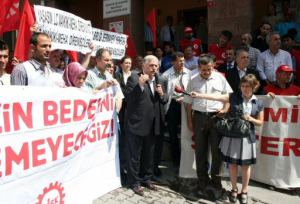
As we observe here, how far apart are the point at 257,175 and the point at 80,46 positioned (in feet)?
9.93

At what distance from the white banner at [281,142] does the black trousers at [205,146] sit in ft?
2.68

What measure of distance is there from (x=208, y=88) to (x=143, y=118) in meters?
0.92

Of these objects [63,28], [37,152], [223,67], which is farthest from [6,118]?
[223,67]

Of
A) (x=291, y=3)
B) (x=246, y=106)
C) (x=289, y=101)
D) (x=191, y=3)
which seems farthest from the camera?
(x=191, y=3)

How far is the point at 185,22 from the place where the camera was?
42.9 feet

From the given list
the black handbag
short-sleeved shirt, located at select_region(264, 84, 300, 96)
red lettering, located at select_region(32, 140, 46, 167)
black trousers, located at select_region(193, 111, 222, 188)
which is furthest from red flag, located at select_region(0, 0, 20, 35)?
short-sleeved shirt, located at select_region(264, 84, 300, 96)

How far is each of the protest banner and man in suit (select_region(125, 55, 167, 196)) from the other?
1.58ft

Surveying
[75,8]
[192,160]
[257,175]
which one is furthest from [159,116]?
[75,8]

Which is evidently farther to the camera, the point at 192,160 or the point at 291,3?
the point at 291,3

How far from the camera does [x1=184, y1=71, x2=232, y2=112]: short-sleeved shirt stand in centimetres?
513

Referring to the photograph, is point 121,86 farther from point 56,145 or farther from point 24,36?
point 56,145

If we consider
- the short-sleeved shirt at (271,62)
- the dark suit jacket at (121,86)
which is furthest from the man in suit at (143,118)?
the short-sleeved shirt at (271,62)

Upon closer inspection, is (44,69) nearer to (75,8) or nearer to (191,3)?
(191,3)

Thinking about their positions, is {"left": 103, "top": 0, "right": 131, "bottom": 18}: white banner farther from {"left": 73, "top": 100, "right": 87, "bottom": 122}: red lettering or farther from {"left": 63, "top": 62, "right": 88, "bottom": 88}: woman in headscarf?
{"left": 73, "top": 100, "right": 87, "bottom": 122}: red lettering
